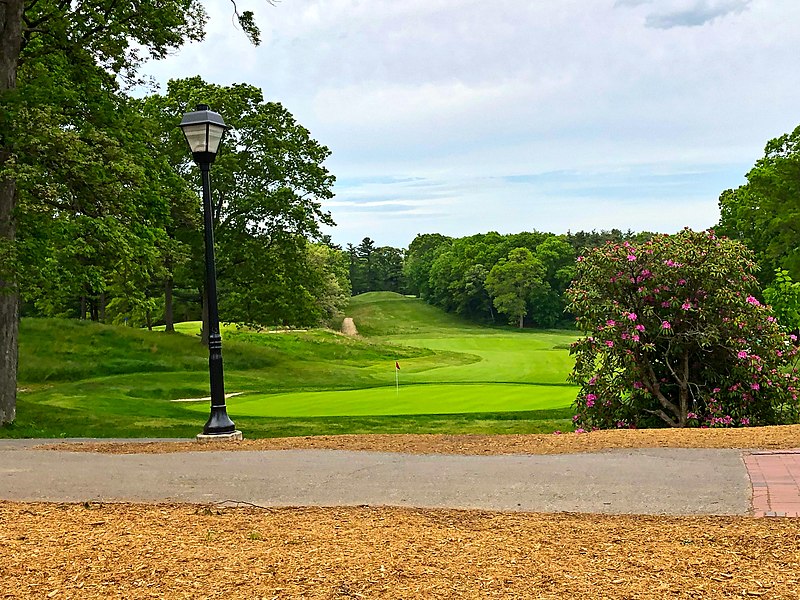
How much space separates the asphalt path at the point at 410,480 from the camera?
5941 mm

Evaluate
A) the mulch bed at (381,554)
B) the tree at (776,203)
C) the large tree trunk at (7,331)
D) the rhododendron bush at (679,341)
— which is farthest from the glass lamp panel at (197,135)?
A: the tree at (776,203)

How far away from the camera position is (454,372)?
102 feet

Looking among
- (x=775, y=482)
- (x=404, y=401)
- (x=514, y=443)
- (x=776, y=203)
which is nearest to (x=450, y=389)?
(x=404, y=401)

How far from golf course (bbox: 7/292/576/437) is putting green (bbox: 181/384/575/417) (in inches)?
1.4

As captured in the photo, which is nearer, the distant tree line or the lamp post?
the lamp post

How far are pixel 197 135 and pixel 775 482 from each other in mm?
8358

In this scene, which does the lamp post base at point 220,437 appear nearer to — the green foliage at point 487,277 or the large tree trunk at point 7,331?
the large tree trunk at point 7,331

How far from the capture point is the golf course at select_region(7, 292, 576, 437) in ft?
49.7

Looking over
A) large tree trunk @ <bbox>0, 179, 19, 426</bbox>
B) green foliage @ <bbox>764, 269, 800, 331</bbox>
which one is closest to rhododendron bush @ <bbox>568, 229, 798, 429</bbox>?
green foliage @ <bbox>764, 269, 800, 331</bbox>

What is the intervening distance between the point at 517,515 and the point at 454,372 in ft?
84.8

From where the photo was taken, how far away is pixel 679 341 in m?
12.1

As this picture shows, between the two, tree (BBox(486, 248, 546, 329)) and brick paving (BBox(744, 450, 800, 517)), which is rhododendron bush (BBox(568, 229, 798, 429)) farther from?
tree (BBox(486, 248, 546, 329))

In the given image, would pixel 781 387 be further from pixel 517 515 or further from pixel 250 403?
pixel 250 403

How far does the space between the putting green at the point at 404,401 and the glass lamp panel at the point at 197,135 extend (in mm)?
8810
